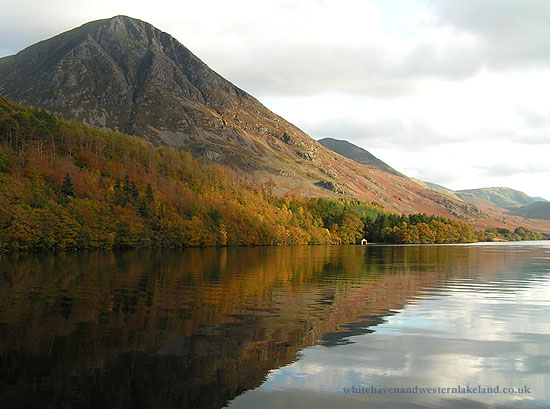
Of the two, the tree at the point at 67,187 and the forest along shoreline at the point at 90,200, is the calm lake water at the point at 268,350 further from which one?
the tree at the point at 67,187

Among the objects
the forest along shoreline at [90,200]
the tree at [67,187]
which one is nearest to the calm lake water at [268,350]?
the forest along shoreline at [90,200]

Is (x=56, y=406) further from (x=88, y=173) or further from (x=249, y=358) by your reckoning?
(x=88, y=173)

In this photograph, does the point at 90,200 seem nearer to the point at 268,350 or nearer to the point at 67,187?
the point at 67,187

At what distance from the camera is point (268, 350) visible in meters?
18.4

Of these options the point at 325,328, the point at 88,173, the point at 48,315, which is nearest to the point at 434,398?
the point at 325,328

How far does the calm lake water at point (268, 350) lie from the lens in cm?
1362

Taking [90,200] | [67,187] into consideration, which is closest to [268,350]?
[67,187]

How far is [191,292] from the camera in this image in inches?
1405

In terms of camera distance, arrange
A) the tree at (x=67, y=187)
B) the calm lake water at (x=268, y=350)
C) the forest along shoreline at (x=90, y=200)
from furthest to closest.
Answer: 1. the tree at (x=67, y=187)
2. the forest along shoreline at (x=90, y=200)
3. the calm lake water at (x=268, y=350)

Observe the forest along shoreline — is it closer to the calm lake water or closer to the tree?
the tree

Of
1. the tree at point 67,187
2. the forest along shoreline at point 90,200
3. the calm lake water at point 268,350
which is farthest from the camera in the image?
the tree at point 67,187

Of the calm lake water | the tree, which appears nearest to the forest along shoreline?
the tree

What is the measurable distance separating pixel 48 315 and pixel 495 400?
22.2 metres

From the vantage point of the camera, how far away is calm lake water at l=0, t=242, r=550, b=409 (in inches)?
536
